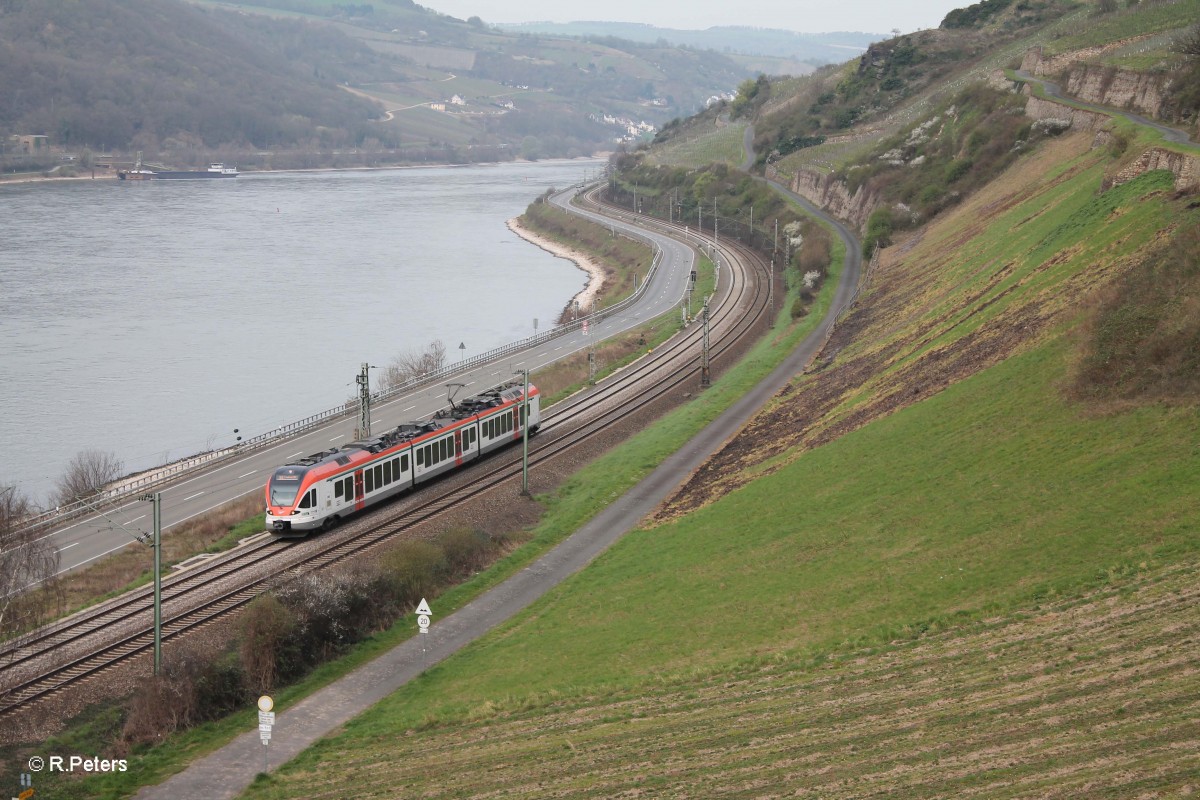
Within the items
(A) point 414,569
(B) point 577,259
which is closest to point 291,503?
(A) point 414,569

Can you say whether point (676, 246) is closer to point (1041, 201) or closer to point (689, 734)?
point (1041, 201)

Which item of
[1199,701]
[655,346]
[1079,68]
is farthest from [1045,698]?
[1079,68]

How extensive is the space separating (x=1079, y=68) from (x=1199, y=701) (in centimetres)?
7070

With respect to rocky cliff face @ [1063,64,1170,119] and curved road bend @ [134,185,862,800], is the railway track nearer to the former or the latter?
curved road bend @ [134,185,862,800]

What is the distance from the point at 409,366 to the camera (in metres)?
72.1

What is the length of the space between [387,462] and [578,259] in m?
94.3

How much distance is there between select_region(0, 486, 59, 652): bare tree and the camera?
29.8m

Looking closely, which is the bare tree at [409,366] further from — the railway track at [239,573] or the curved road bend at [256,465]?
the railway track at [239,573]

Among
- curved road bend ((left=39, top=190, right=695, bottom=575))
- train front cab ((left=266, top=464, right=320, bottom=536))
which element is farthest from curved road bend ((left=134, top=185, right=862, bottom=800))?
curved road bend ((left=39, top=190, right=695, bottom=575))

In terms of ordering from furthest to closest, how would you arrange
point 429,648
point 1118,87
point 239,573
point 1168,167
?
point 1118,87 → point 1168,167 → point 239,573 → point 429,648

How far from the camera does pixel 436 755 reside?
875 inches

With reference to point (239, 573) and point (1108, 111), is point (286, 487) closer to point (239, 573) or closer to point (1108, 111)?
point (239, 573)

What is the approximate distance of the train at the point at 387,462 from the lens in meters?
36.6

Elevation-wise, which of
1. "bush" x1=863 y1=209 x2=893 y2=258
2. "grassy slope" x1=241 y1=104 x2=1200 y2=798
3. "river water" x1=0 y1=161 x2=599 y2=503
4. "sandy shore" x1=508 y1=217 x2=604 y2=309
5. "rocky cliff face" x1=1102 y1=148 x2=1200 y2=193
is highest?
"rocky cliff face" x1=1102 y1=148 x2=1200 y2=193
